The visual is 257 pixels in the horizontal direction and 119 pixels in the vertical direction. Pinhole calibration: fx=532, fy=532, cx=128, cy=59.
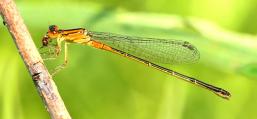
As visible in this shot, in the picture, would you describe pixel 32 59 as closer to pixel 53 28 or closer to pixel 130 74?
pixel 53 28

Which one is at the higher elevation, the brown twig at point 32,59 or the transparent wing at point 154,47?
the brown twig at point 32,59

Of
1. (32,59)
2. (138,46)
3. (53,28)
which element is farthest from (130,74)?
(32,59)

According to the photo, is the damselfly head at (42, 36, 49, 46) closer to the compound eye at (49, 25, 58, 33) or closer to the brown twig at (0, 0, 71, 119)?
the compound eye at (49, 25, 58, 33)

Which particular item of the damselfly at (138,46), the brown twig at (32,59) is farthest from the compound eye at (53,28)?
the brown twig at (32,59)

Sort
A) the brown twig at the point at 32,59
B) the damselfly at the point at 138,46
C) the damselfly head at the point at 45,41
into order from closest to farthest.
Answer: the brown twig at the point at 32,59 < the damselfly head at the point at 45,41 < the damselfly at the point at 138,46

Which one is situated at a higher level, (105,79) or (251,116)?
(105,79)

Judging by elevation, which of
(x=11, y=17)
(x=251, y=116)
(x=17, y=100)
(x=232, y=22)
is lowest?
(x=251, y=116)

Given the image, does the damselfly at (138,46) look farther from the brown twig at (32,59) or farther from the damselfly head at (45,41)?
the brown twig at (32,59)

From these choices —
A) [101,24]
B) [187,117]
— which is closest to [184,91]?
[187,117]

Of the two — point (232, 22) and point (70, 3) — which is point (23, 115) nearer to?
point (70, 3)
